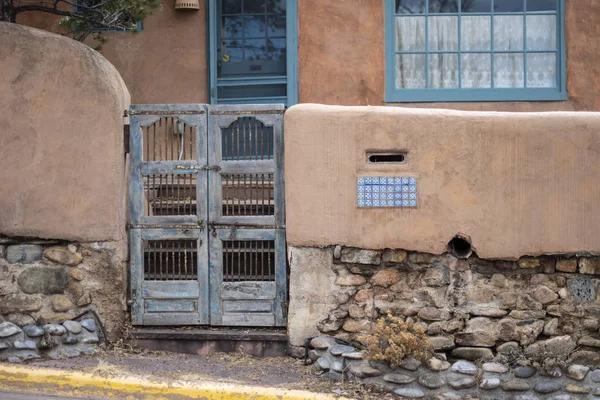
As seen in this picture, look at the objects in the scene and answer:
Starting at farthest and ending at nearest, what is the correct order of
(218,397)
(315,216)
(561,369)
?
(315,216) → (561,369) → (218,397)

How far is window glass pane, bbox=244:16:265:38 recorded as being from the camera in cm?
936

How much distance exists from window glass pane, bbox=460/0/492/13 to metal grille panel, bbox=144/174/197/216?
13.6ft

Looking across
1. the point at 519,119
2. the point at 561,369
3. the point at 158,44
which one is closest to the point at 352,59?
the point at 158,44

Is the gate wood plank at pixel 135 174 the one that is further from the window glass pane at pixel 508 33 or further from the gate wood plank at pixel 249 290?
the window glass pane at pixel 508 33

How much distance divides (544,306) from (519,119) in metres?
1.50

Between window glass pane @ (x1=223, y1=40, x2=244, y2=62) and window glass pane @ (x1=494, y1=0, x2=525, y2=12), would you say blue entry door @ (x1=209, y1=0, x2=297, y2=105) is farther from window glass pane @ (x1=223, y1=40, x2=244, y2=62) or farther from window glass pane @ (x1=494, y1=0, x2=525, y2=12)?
window glass pane @ (x1=494, y1=0, x2=525, y2=12)

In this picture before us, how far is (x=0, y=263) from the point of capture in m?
6.42

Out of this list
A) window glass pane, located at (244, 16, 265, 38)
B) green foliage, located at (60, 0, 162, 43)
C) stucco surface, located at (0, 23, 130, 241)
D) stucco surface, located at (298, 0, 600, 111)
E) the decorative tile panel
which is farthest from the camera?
window glass pane, located at (244, 16, 265, 38)

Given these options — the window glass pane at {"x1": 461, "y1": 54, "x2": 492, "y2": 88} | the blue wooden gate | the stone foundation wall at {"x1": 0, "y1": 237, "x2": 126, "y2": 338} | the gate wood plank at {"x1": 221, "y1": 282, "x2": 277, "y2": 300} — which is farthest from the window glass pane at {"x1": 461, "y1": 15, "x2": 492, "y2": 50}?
the stone foundation wall at {"x1": 0, "y1": 237, "x2": 126, "y2": 338}

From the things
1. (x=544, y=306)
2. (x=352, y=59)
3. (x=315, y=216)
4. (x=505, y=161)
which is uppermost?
(x=352, y=59)

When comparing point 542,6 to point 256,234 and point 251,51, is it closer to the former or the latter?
point 251,51

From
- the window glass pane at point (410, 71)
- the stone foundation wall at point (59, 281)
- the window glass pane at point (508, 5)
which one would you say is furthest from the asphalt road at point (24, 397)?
the window glass pane at point (508, 5)

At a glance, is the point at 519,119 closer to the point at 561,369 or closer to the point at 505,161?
the point at 505,161

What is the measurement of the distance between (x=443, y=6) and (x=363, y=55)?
110 centimetres
